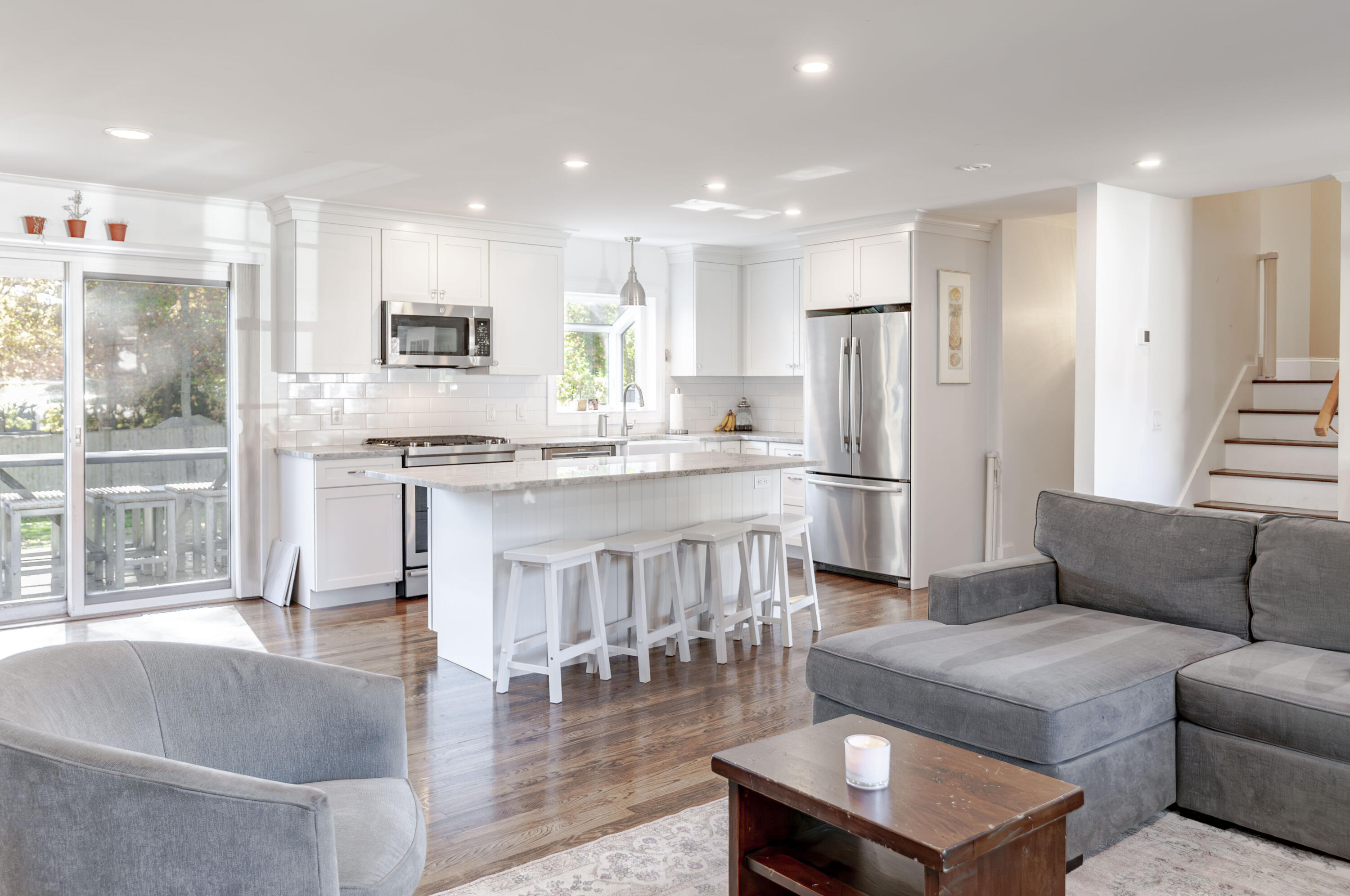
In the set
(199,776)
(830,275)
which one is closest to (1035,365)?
(830,275)

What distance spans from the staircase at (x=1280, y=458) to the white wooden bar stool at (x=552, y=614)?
3.75 metres

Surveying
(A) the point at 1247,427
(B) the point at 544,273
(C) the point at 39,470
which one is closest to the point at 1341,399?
(A) the point at 1247,427

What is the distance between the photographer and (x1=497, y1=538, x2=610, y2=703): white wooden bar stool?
3.85 metres

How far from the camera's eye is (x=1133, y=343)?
543cm

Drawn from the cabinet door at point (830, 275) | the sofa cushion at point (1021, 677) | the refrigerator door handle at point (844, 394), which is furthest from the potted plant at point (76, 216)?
the sofa cushion at point (1021, 677)

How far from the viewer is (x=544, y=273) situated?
662 centimetres

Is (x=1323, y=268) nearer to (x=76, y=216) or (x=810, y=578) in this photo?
(x=810, y=578)

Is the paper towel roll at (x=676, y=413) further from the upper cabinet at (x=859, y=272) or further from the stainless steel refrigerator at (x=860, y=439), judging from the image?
the upper cabinet at (x=859, y=272)

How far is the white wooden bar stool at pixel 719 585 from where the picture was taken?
14.4 ft

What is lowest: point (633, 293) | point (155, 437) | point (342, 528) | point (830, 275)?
point (342, 528)

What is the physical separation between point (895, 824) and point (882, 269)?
4806mm

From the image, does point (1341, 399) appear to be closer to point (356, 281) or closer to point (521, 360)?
point (521, 360)

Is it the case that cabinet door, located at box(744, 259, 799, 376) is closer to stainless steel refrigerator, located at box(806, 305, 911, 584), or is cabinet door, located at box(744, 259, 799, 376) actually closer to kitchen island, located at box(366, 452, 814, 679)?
stainless steel refrigerator, located at box(806, 305, 911, 584)

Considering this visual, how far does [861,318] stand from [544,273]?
216cm
